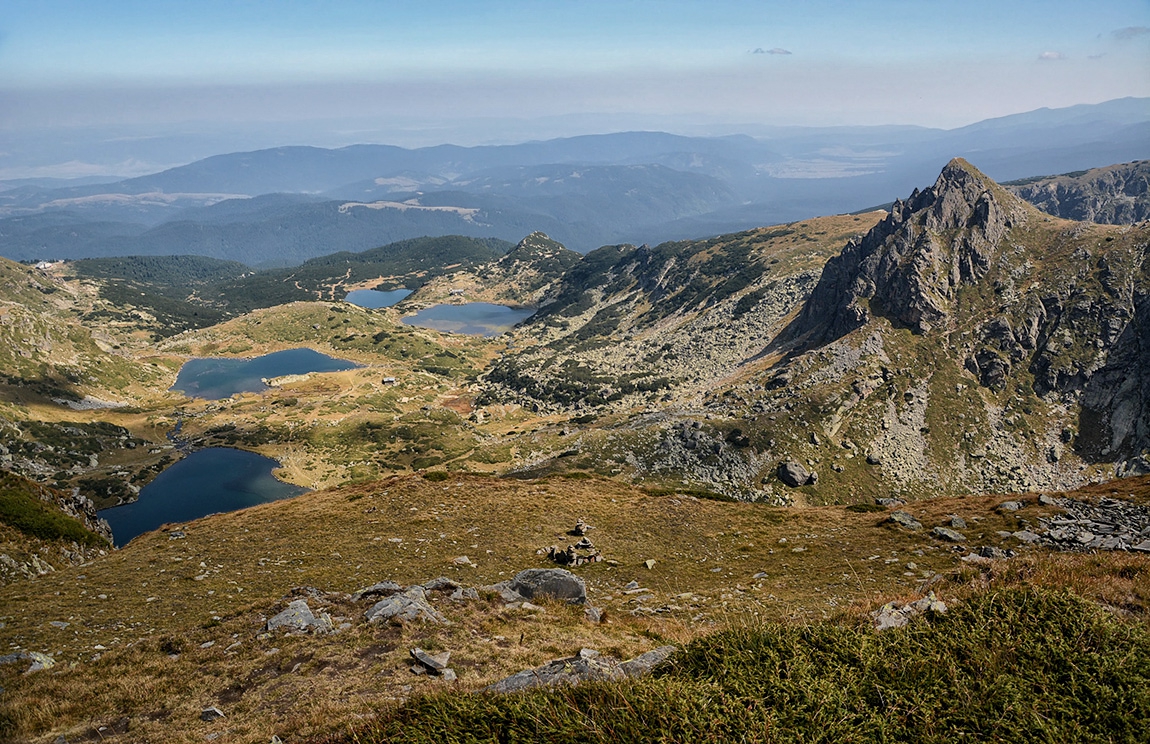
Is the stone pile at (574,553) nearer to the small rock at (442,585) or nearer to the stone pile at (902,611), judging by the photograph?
the small rock at (442,585)

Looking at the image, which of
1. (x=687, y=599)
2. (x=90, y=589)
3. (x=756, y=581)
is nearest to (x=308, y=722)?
(x=687, y=599)

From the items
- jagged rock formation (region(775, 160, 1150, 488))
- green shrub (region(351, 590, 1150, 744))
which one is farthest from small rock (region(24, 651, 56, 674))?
jagged rock formation (region(775, 160, 1150, 488))

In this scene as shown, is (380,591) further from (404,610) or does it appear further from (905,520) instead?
(905,520)

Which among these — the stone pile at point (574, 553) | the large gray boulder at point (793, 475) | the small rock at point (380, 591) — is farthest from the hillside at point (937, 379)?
the small rock at point (380, 591)

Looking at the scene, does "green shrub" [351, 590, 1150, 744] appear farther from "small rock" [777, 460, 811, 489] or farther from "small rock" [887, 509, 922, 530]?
"small rock" [777, 460, 811, 489]

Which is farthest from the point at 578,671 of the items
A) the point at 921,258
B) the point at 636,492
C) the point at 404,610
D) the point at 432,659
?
the point at 921,258
